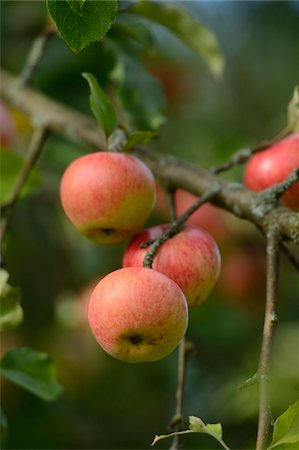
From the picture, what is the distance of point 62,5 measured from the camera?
0.81m

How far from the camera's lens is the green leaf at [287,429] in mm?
759

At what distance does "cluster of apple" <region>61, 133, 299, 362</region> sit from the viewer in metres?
0.83

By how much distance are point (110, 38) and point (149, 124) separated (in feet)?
0.76

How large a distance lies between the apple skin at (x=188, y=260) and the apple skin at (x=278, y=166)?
0.20m

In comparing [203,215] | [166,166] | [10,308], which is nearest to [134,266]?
[10,308]

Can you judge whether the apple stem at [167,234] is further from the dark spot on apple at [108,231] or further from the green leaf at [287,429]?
the green leaf at [287,429]

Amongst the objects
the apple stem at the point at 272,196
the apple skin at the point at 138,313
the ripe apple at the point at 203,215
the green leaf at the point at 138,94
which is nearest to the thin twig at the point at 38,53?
the green leaf at the point at 138,94

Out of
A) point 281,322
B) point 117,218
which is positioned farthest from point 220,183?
point 281,322

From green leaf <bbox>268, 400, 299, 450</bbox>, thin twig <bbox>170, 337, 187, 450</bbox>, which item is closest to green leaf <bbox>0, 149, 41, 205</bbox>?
thin twig <bbox>170, 337, 187, 450</bbox>

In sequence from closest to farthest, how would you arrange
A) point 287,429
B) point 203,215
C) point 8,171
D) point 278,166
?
point 287,429, point 278,166, point 8,171, point 203,215

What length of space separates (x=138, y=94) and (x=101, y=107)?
0.40 metres

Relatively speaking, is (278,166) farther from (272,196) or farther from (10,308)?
(10,308)

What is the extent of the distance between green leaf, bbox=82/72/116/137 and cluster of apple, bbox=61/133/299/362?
0.06 metres

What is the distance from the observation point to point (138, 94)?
1.43 meters
